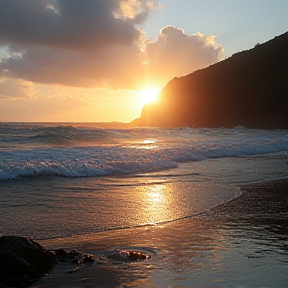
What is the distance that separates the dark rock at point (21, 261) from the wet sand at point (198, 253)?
6.4 inches

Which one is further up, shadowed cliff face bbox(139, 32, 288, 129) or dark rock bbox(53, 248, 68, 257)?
shadowed cliff face bbox(139, 32, 288, 129)

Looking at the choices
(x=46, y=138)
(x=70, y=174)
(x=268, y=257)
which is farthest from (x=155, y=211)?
(x=46, y=138)

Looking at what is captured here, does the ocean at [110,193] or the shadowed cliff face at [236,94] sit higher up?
the shadowed cliff face at [236,94]

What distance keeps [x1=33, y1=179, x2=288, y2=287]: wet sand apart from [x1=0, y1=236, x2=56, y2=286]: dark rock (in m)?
0.16

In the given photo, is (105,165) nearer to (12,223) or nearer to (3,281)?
(12,223)

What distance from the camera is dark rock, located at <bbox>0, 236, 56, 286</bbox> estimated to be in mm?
3889

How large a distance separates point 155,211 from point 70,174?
556 cm

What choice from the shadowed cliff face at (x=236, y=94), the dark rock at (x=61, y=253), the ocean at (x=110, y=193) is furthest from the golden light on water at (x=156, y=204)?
the shadowed cliff face at (x=236, y=94)

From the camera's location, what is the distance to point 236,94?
272 feet

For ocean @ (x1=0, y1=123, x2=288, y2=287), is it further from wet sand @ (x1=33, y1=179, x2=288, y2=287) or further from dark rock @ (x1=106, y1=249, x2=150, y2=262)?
dark rock @ (x1=106, y1=249, x2=150, y2=262)

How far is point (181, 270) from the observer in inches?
165

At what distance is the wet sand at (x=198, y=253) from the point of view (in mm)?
3875

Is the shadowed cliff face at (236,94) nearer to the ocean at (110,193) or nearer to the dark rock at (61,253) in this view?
the ocean at (110,193)

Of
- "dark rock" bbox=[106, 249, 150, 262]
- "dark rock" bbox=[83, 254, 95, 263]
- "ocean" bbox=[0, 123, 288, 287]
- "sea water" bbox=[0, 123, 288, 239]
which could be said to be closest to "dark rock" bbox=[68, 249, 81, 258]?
"dark rock" bbox=[83, 254, 95, 263]
